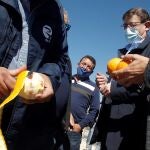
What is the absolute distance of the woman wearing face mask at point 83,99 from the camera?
7.44 meters

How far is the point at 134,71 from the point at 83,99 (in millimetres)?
4919

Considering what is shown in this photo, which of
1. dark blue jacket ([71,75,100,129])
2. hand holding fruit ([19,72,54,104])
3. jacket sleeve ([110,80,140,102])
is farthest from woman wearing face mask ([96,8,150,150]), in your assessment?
dark blue jacket ([71,75,100,129])

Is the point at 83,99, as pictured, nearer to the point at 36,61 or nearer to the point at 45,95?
the point at 36,61

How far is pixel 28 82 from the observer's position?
53.1 inches

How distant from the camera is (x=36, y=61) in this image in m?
1.92

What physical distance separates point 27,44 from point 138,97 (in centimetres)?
203

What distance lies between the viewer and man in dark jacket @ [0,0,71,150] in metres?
1.79

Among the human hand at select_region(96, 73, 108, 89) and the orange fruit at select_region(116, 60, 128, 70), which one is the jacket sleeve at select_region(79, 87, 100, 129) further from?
the orange fruit at select_region(116, 60, 128, 70)

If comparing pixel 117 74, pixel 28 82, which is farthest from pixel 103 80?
pixel 28 82

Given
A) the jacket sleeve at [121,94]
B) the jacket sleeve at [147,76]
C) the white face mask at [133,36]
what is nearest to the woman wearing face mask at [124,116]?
the jacket sleeve at [121,94]

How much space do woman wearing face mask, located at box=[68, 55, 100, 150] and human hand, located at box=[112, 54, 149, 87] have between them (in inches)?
171

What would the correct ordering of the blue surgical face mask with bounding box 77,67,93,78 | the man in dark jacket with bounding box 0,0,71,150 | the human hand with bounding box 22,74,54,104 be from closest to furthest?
the human hand with bounding box 22,74,54,104 → the man in dark jacket with bounding box 0,0,71,150 → the blue surgical face mask with bounding box 77,67,93,78

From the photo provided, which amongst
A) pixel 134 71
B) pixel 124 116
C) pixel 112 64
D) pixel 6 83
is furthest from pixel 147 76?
pixel 6 83

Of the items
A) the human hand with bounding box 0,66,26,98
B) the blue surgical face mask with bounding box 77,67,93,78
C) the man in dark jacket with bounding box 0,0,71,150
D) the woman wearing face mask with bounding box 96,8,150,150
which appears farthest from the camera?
the blue surgical face mask with bounding box 77,67,93,78
